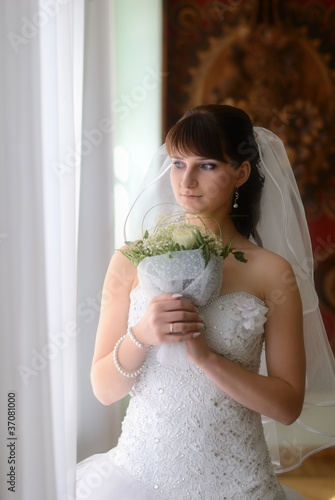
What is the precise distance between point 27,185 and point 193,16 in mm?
2241

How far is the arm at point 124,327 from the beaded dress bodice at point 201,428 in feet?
0.21

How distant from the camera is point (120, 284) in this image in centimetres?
153

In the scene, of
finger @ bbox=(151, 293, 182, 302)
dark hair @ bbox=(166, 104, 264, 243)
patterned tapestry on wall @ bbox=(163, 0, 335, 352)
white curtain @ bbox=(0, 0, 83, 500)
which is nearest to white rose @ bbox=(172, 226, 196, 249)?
finger @ bbox=(151, 293, 182, 302)

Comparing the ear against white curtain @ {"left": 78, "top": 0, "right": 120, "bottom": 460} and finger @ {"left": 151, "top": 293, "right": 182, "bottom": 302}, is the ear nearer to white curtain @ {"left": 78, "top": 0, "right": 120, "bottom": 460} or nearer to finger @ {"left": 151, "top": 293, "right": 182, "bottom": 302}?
finger @ {"left": 151, "top": 293, "right": 182, "bottom": 302}

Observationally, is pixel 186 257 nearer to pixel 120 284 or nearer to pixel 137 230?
pixel 120 284

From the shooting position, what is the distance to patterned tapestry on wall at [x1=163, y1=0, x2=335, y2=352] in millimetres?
2867

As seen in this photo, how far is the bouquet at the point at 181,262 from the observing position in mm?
1259

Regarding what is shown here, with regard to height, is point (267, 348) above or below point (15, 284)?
below

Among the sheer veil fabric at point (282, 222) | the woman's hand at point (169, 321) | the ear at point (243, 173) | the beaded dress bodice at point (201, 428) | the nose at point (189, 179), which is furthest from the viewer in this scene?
the sheer veil fabric at point (282, 222)

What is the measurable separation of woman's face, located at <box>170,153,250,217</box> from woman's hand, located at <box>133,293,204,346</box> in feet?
1.03

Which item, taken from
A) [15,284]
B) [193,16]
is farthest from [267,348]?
[193,16]

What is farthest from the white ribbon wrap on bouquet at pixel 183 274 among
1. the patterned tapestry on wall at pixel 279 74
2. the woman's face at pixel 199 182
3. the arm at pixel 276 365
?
the patterned tapestry on wall at pixel 279 74

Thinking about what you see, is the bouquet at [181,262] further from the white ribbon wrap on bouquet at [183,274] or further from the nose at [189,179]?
the nose at [189,179]

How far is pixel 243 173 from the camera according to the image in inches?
63.1
